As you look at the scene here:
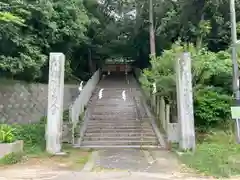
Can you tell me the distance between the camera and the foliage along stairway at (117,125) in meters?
14.6

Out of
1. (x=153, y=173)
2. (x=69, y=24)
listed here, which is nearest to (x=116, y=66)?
(x=69, y=24)

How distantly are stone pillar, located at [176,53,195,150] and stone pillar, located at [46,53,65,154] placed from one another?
14.7 feet

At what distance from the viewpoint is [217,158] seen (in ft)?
32.7

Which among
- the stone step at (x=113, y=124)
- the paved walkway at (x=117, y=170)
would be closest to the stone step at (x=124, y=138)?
the stone step at (x=113, y=124)

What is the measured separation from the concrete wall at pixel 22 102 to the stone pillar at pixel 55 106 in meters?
4.06

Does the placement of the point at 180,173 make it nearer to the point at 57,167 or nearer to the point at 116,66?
the point at 57,167

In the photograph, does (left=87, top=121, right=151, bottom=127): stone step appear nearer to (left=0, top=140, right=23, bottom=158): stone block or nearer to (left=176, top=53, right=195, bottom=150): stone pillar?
(left=176, top=53, right=195, bottom=150): stone pillar

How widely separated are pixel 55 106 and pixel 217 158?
6.12m

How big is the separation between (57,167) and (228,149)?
555 cm

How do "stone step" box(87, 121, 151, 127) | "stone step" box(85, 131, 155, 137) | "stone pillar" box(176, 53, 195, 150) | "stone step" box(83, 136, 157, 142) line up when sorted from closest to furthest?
"stone pillar" box(176, 53, 195, 150) → "stone step" box(83, 136, 157, 142) → "stone step" box(85, 131, 155, 137) → "stone step" box(87, 121, 151, 127)

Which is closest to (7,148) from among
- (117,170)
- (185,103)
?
(117,170)

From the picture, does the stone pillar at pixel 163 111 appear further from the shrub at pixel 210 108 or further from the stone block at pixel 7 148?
the stone block at pixel 7 148

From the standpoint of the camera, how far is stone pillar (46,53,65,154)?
12562 mm

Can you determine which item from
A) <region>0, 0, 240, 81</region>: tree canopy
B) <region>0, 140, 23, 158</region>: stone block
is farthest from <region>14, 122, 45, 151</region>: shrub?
<region>0, 0, 240, 81</region>: tree canopy
